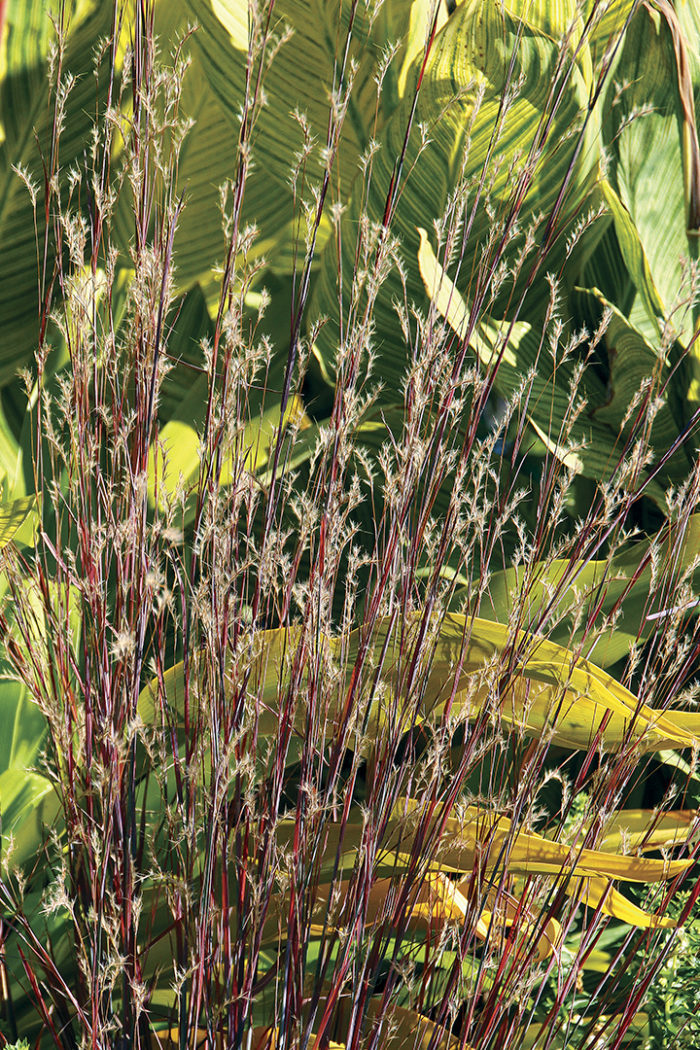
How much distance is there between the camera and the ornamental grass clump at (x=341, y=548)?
60 centimetres

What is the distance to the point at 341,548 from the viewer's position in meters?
0.58

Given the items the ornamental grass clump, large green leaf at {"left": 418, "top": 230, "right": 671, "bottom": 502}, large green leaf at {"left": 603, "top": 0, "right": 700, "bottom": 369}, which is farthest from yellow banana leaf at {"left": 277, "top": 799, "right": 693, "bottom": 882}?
large green leaf at {"left": 603, "top": 0, "right": 700, "bottom": 369}

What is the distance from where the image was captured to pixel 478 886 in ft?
2.07

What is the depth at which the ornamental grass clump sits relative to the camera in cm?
60

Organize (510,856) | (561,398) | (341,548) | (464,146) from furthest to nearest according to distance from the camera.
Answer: (561,398) → (464,146) → (510,856) → (341,548)

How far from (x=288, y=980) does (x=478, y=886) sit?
149mm

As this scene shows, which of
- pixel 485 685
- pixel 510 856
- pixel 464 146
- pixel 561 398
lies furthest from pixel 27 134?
pixel 510 856

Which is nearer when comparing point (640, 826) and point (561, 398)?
point (640, 826)

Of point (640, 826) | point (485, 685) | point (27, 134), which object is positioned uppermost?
point (27, 134)

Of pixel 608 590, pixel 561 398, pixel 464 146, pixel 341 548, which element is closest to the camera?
pixel 341 548

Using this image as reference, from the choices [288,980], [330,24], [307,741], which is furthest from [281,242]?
[288,980]

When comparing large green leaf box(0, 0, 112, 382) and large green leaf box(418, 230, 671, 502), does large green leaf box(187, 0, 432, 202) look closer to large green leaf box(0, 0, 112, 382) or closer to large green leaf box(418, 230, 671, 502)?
large green leaf box(0, 0, 112, 382)

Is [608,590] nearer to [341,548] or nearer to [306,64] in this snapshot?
[341,548]

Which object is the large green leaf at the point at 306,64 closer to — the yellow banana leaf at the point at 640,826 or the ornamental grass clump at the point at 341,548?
the ornamental grass clump at the point at 341,548
